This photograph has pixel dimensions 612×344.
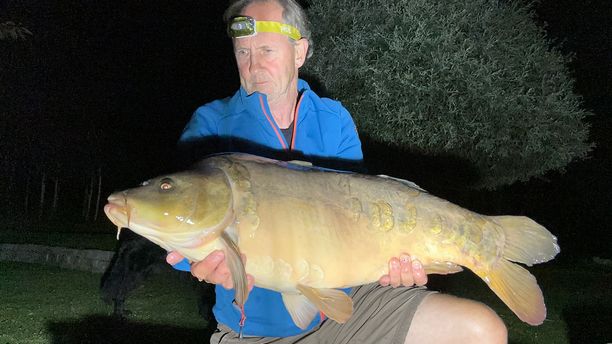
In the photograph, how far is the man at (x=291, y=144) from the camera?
8.11 ft

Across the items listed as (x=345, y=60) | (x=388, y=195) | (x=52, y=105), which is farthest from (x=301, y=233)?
(x=52, y=105)

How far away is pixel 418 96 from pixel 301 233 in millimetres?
5586

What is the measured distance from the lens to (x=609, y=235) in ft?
62.2

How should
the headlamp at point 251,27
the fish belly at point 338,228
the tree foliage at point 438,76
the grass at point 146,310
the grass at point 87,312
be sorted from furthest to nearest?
the tree foliage at point 438,76
the grass at point 146,310
the grass at point 87,312
the headlamp at point 251,27
the fish belly at point 338,228

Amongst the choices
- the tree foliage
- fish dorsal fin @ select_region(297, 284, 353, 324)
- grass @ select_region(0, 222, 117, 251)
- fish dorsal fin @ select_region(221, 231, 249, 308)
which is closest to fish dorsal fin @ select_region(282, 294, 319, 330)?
fish dorsal fin @ select_region(297, 284, 353, 324)

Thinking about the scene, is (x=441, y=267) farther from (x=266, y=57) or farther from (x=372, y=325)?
(x=266, y=57)

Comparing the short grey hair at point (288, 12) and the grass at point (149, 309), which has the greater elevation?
the short grey hair at point (288, 12)

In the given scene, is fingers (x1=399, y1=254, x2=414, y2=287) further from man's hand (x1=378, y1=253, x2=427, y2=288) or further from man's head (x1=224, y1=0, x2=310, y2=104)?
man's head (x1=224, y1=0, x2=310, y2=104)

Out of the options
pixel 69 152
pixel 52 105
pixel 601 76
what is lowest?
pixel 69 152

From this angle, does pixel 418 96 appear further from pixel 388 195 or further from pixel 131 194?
pixel 131 194

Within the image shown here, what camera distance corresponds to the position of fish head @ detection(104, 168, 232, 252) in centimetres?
202

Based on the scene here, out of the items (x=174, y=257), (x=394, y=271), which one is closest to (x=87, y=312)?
(x=174, y=257)

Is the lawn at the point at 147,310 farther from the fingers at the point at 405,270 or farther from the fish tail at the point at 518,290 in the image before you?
the fingers at the point at 405,270

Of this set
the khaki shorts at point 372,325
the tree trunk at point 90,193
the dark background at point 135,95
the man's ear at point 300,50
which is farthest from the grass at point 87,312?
the tree trunk at point 90,193
